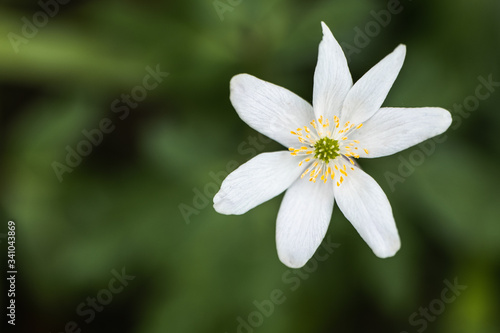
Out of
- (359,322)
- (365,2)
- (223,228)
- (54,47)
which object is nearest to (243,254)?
(223,228)

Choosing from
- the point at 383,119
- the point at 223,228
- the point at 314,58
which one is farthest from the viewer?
the point at 314,58

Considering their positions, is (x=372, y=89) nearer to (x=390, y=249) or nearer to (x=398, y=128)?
(x=398, y=128)

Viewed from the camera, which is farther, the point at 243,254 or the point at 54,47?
the point at 54,47

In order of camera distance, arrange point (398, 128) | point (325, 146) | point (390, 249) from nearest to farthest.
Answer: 1. point (390, 249)
2. point (398, 128)
3. point (325, 146)

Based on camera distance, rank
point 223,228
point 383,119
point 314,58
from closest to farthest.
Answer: point 383,119 → point 223,228 → point 314,58

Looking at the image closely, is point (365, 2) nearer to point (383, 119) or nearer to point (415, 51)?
point (415, 51)

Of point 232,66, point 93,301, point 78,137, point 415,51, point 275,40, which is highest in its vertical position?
point 415,51

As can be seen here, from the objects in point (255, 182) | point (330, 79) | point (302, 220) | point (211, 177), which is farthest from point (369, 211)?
point (211, 177)

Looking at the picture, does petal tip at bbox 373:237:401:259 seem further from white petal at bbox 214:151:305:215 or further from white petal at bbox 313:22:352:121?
white petal at bbox 313:22:352:121
